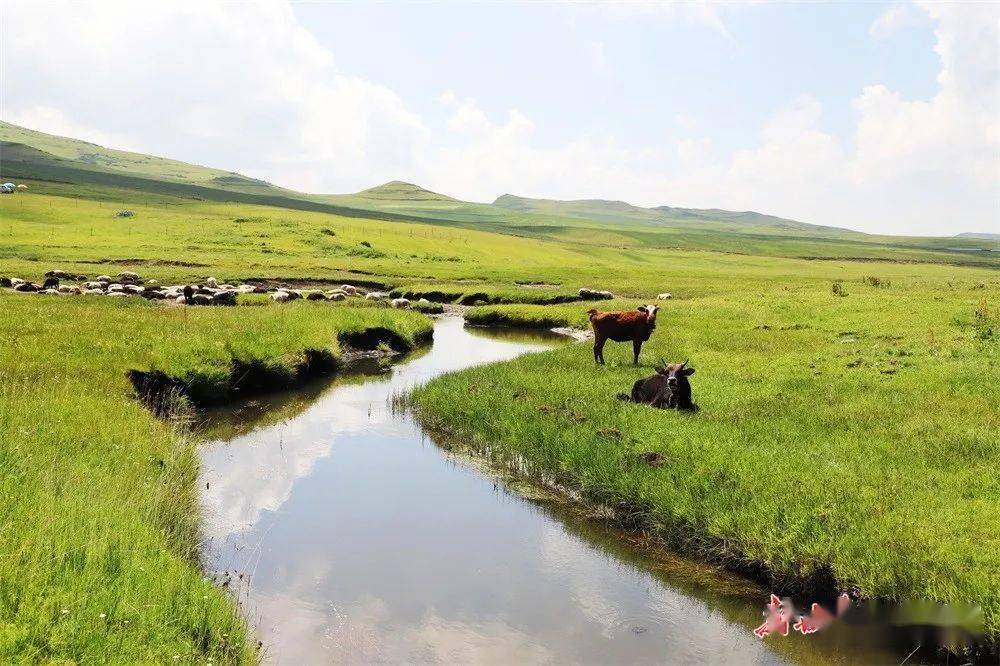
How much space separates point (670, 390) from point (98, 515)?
12664 mm

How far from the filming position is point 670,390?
1762 centimetres

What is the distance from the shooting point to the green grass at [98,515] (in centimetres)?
629

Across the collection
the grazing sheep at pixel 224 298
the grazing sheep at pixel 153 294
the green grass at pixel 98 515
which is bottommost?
the grazing sheep at pixel 153 294

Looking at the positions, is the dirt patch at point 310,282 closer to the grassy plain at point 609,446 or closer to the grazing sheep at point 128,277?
the grazing sheep at point 128,277

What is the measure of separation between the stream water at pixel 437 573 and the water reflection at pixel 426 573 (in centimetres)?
3

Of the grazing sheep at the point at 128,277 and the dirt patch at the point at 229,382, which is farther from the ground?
the dirt patch at the point at 229,382

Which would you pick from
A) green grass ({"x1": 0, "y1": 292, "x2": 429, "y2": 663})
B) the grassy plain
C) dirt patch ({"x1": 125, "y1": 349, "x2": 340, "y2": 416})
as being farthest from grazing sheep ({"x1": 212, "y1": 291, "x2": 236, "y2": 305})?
green grass ({"x1": 0, "y1": 292, "x2": 429, "y2": 663})

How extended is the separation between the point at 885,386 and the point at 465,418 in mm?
10972

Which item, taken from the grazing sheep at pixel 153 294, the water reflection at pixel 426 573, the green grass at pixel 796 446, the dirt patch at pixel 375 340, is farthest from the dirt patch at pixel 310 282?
the water reflection at pixel 426 573

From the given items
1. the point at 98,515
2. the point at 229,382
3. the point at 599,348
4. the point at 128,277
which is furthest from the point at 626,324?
the point at 128,277

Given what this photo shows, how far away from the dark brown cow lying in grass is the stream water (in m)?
4.94

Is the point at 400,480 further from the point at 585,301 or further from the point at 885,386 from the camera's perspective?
the point at 585,301

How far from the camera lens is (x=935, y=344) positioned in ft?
82.1

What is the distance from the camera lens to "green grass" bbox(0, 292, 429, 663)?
629 cm
